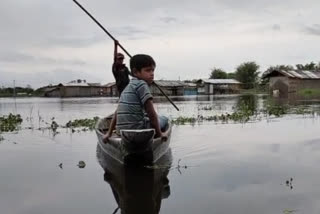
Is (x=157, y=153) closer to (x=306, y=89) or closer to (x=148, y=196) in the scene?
(x=148, y=196)

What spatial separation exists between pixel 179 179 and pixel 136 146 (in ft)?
2.58

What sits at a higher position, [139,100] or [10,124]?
[139,100]

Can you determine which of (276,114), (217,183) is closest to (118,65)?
(217,183)

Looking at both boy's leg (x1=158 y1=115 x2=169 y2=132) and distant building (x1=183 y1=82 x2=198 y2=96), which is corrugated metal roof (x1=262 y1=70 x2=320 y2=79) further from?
boy's leg (x1=158 y1=115 x2=169 y2=132)

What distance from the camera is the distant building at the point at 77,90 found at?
78000 mm

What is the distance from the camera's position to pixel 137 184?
5.83m

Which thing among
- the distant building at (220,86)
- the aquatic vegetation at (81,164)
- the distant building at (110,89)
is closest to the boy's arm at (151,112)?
the aquatic vegetation at (81,164)

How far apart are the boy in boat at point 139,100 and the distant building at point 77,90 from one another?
240ft

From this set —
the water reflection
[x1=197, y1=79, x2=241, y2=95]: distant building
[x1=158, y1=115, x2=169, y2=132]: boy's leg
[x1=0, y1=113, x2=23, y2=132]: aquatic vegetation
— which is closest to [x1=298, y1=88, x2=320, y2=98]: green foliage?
[x1=197, y1=79, x2=241, y2=95]: distant building

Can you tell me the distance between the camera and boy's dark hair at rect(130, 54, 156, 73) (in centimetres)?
602

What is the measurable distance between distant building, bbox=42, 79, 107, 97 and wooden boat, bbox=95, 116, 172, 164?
72.5m

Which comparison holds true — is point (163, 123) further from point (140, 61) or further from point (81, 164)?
point (140, 61)

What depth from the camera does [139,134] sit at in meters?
5.67

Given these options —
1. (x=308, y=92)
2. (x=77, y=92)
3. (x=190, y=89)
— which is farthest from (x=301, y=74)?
(x=77, y=92)
